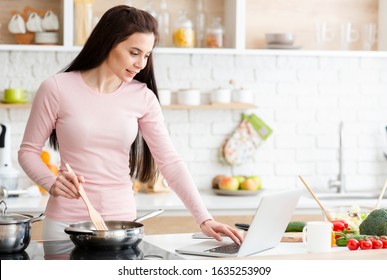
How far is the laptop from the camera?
2529 millimetres

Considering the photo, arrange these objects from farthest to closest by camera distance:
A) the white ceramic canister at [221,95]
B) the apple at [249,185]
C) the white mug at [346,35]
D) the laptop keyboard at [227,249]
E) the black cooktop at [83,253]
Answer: the white mug at [346,35]
the white ceramic canister at [221,95]
the apple at [249,185]
the laptop keyboard at [227,249]
the black cooktop at [83,253]

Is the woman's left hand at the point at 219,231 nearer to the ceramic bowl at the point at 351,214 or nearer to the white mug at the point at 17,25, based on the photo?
the ceramic bowl at the point at 351,214

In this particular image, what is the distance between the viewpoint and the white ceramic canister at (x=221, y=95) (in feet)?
16.6

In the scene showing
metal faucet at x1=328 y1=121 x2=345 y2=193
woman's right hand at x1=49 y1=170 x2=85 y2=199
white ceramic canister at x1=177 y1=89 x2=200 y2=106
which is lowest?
metal faucet at x1=328 y1=121 x2=345 y2=193

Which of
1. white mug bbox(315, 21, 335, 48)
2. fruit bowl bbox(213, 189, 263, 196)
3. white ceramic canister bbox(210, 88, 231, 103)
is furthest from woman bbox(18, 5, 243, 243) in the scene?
white mug bbox(315, 21, 335, 48)

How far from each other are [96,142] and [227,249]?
0.71m

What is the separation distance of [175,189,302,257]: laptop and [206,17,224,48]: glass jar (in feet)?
7.60

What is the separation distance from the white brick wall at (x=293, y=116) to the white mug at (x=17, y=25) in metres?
0.87

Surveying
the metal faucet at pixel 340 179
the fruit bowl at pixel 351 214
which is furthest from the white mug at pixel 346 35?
the fruit bowl at pixel 351 214

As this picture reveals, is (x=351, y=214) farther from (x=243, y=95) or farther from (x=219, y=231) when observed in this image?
(x=243, y=95)

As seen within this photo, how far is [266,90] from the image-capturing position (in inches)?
207

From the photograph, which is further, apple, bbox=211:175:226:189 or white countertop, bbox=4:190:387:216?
apple, bbox=211:175:226:189

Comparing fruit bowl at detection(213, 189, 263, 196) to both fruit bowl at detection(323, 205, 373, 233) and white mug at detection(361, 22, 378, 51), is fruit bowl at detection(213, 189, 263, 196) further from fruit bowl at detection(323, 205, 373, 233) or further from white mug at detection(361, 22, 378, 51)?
fruit bowl at detection(323, 205, 373, 233)
